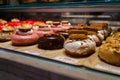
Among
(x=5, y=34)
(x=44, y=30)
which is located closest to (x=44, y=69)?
(x=44, y=30)

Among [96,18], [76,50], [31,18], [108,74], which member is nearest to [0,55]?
[76,50]

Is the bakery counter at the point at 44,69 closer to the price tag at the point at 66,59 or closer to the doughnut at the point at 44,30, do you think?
the price tag at the point at 66,59

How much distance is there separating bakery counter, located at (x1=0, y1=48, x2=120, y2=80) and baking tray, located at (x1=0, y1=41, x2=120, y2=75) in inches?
0.7

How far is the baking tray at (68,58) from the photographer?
662 mm

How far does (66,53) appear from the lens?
0.84 meters

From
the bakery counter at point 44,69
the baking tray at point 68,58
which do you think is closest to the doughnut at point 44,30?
the baking tray at point 68,58

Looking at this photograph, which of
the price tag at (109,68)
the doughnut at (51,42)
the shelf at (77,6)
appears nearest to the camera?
the price tag at (109,68)

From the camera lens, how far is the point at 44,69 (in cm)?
75

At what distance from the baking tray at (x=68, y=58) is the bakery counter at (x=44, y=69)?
2 centimetres

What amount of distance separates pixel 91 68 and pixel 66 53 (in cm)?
20

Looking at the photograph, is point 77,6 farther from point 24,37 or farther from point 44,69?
point 44,69

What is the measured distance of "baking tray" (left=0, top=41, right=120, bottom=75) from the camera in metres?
Result: 0.66

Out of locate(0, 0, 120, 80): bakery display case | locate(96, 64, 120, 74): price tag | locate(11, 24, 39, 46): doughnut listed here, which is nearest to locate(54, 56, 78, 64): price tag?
locate(0, 0, 120, 80): bakery display case

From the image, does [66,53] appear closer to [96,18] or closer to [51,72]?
[51,72]
